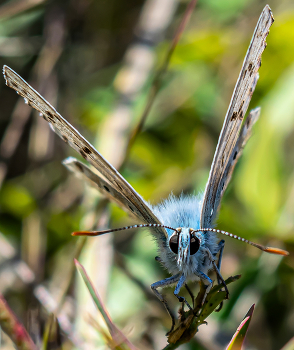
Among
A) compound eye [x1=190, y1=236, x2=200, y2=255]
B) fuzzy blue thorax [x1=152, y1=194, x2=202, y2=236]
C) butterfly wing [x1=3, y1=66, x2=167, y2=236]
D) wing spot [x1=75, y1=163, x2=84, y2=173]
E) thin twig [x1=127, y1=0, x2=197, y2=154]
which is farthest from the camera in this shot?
thin twig [x1=127, y1=0, x2=197, y2=154]

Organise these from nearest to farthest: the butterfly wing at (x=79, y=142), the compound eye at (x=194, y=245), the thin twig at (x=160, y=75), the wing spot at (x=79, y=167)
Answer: the butterfly wing at (x=79, y=142), the compound eye at (x=194, y=245), the wing spot at (x=79, y=167), the thin twig at (x=160, y=75)

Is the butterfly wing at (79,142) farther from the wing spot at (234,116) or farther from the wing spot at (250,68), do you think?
the wing spot at (250,68)

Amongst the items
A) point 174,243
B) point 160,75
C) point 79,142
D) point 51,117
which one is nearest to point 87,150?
point 79,142

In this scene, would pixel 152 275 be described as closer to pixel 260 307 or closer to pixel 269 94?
pixel 260 307

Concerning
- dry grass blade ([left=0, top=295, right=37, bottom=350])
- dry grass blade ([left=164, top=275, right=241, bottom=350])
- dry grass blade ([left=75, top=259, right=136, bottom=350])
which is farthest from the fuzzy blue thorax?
dry grass blade ([left=0, top=295, right=37, bottom=350])

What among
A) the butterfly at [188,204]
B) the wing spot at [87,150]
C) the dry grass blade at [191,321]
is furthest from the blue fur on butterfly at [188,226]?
the wing spot at [87,150]

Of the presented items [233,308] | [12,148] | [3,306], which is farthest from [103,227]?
[3,306]

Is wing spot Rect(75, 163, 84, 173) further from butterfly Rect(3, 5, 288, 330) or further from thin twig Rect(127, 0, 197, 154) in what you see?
thin twig Rect(127, 0, 197, 154)
